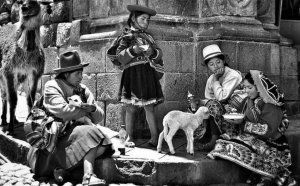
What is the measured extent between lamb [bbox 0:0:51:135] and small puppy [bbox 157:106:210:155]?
9.91 feet

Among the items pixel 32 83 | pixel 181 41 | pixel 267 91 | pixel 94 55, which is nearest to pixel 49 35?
pixel 32 83

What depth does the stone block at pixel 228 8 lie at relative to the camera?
28.6 feet

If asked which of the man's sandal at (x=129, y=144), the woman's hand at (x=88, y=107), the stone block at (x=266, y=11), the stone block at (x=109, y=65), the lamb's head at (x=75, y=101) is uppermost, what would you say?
the stone block at (x=266, y=11)

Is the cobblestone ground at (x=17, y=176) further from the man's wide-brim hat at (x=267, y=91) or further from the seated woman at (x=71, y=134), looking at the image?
the man's wide-brim hat at (x=267, y=91)

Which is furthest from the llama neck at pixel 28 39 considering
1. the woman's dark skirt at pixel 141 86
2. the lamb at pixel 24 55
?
the woman's dark skirt at pixel 141 86

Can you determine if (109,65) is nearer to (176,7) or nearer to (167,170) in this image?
(176,7)

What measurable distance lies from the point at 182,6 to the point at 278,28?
1889mm

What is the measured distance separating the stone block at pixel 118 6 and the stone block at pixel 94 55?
52 cm

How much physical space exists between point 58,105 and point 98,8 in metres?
2.89

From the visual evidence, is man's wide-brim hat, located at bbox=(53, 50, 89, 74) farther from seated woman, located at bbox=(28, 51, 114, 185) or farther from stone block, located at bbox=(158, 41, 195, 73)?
stone block, located at bbox=(158, 41, 195, 73)

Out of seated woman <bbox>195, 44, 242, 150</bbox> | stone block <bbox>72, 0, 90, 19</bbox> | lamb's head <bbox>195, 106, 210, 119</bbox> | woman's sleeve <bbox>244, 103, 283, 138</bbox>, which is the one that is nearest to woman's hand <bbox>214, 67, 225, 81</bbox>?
seated woman <bbox>195, 44, 242, 150</bbox>

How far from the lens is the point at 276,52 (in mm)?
9164

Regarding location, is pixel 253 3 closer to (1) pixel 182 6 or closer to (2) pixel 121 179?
(1) pixel 182 6

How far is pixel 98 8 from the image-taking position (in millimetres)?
9070
